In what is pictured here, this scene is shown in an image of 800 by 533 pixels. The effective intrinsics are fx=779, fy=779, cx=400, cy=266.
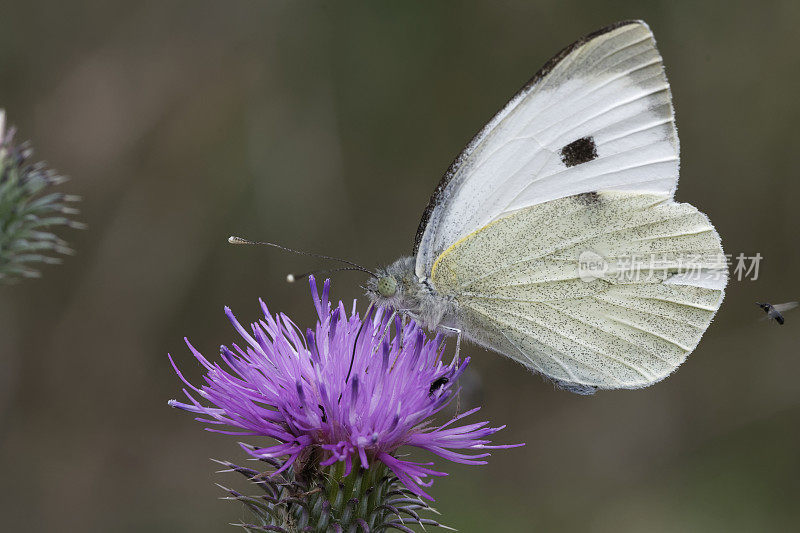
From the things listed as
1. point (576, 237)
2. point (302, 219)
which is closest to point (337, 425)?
point (576, 237)

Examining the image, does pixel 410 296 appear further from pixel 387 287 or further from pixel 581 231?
pixel 581 231

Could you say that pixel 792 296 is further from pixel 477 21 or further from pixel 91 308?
pixel 91 308

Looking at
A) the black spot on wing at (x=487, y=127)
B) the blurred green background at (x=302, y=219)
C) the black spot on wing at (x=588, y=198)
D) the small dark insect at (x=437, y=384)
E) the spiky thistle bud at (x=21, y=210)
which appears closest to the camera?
the spiky thistle bud at (x=21, y=210)

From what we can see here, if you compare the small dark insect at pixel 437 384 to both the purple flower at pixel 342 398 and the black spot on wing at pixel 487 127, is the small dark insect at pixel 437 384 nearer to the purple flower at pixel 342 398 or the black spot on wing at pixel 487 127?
the purple flower at pixel 342 398

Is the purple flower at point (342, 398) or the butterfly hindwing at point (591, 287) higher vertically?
the butterfly hindwing at point (591, 287)

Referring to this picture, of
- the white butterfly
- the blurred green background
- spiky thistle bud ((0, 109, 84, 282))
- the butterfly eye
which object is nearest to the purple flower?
the butterfly eye

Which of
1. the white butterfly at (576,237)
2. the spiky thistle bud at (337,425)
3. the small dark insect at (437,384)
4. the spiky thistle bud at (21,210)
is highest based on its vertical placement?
the white butterfly at (576,237)

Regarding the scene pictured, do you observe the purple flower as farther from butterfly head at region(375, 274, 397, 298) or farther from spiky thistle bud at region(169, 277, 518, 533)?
butterfly head at region(375, 274, 397, 298)

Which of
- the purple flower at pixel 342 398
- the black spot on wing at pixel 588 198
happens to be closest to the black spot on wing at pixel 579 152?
the black spot on wing at pixel 588 198

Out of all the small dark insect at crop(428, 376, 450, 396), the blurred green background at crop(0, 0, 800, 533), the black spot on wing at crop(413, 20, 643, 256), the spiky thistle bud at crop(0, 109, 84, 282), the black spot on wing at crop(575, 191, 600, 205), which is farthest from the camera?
the blurred green background at crop(0, 0, 800, 533)
